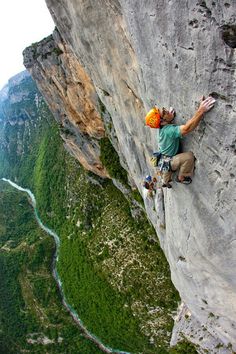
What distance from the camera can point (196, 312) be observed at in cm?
2283

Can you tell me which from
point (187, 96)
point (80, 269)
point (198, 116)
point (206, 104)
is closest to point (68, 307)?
point (80, 269)

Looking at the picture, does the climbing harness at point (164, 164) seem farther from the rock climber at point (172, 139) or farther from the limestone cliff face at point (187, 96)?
the limestone cliff face at point (187, 96)

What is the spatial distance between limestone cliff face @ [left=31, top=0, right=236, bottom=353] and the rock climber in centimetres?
31

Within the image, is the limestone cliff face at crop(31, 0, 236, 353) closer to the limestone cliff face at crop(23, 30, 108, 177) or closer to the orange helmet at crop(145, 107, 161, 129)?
the orange helmet at crop(145, 107, 161, 129)

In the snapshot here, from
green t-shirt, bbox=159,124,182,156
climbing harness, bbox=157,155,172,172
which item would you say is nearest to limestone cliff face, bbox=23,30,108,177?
climbing harness, bbox=157,155,172,172

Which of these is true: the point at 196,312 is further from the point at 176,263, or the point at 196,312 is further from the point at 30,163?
the point at 30,163

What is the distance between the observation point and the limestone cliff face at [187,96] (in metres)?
9.44

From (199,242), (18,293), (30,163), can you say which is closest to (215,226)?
(199,242)

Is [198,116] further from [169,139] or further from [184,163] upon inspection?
[184,163]

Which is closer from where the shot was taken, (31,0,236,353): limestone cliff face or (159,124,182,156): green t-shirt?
(31,0,236,353): limestone cliff face

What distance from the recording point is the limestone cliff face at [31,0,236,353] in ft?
31.0

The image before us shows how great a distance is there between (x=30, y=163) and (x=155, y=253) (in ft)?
224

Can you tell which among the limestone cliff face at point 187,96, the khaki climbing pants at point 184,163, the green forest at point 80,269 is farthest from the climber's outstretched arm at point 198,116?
the green forest at point 80,269

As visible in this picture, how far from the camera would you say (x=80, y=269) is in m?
51.4
